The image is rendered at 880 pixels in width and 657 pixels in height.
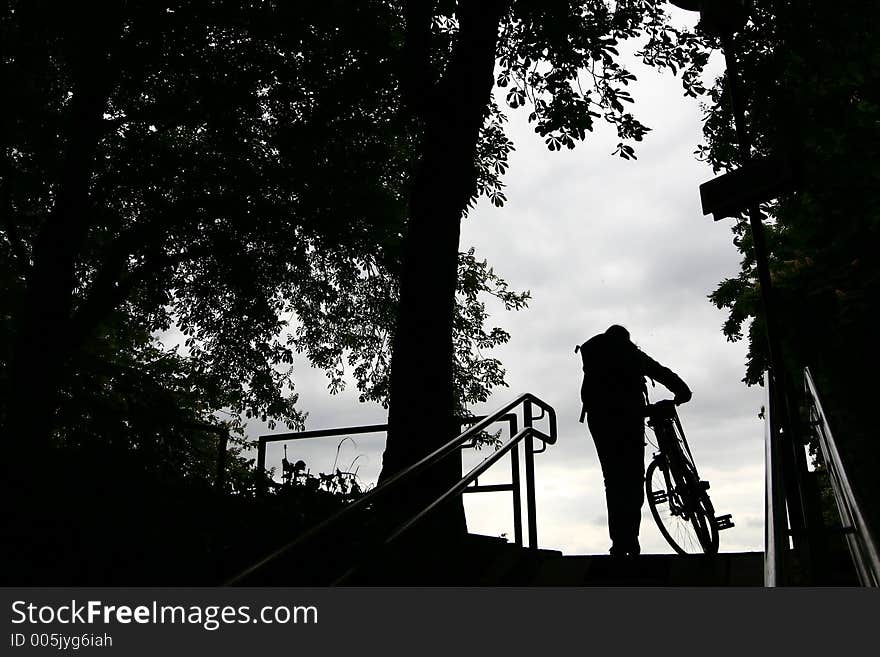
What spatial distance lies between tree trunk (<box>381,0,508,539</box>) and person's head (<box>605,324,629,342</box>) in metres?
1.41

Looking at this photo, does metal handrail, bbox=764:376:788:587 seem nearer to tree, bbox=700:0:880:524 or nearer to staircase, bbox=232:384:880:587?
staircase, bbox=232:384:880:587

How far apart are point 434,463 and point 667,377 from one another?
2.79 metres

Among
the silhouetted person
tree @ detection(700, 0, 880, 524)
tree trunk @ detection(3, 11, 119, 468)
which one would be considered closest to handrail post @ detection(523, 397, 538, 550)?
the silhouetted person

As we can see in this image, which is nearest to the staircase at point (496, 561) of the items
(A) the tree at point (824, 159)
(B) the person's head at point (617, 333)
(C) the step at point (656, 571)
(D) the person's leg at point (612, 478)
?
Answer: (C) the step at point (656, 571)

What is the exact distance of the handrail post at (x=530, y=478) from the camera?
6434 millimetres

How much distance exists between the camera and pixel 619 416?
6742 mm

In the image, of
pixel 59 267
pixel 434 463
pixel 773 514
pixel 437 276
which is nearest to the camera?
pixel 773 514

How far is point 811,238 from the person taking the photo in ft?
41.0

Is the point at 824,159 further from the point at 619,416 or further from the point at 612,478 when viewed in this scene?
the point at 612,478

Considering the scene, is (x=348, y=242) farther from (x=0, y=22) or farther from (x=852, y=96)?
(x=852, y=96)

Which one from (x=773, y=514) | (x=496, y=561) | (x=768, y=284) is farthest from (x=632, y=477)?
(x=773, y=514)

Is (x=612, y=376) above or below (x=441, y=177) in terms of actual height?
below

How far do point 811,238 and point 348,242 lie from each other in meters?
7.06

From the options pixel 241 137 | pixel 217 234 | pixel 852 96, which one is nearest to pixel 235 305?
pixel 217 234
